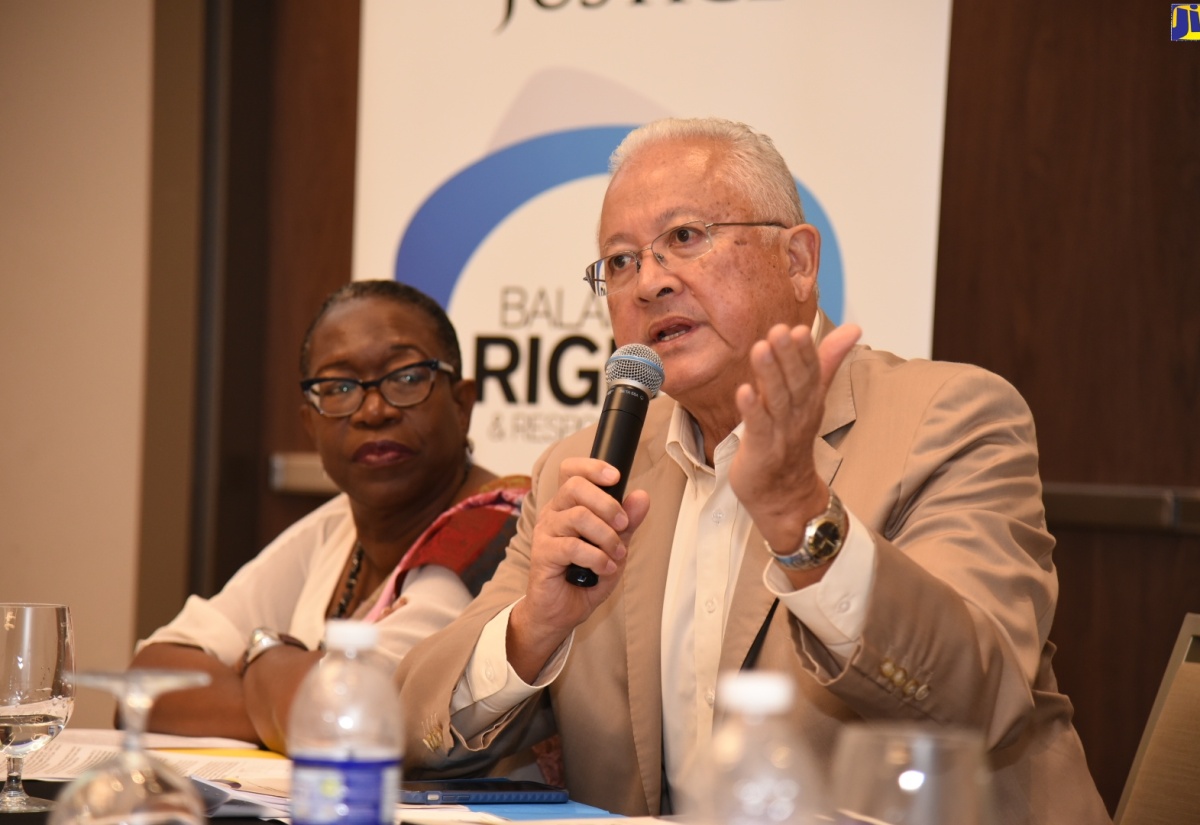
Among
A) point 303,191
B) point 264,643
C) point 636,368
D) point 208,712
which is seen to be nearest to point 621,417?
point 636,368

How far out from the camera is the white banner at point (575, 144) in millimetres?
3102

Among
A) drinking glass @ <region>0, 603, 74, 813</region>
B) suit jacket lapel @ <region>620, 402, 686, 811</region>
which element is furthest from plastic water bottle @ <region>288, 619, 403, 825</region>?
suit jacket lapel @ <region>620, 402, 686, 811</region>

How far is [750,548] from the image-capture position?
1914mm

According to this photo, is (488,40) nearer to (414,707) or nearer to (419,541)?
(419,541)

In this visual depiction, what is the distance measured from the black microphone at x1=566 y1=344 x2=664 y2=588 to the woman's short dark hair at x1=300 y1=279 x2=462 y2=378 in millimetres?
1114

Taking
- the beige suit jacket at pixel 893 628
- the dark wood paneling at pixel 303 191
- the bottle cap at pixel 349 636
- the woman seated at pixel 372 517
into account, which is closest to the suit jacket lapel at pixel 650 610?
the beige suit jacket at pixel 893 628

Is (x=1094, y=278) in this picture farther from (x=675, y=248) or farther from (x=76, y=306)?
(x=76, y=306)

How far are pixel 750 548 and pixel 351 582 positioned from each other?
1.25m

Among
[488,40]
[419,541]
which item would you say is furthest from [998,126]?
[419,541]

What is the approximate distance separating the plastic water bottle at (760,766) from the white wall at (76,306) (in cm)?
369

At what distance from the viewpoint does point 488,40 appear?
3.57 metres

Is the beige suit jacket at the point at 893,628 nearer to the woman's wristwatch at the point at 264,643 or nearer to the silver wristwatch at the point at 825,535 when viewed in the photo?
the silver wristwatch at the point at 825,535

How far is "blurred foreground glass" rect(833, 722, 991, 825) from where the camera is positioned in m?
0.78

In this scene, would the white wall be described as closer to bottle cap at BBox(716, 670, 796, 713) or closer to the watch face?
the watch face
